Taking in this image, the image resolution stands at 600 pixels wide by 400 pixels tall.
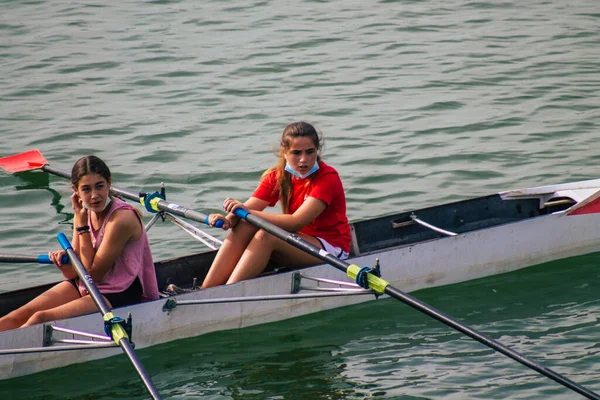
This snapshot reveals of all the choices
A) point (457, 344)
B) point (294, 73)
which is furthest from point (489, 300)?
point (294, 73)

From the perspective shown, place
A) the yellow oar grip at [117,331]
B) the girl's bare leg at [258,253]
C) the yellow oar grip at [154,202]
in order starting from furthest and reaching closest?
1. the yellow oar grip at [154,202]
2. the girl's bare leg at [258,253]
3. the yellow oar grip at [117,331]

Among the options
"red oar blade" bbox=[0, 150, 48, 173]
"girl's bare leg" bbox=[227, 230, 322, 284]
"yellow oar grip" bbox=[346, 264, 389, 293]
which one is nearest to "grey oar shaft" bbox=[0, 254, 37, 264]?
"girl's bare leg" bbox=[227, 230, 322, 284]

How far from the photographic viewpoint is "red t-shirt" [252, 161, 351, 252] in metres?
7.92

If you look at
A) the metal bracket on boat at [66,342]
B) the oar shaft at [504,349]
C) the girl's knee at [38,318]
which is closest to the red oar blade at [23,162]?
the girl's knee at [38,318]

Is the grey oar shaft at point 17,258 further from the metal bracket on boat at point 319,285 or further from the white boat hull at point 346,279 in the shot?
the metal bracket on boat at point 319,285

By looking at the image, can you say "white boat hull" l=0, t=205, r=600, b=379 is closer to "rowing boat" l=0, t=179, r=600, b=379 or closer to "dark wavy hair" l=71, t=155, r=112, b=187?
"rowing boat" l=0, t=179, r=600, b=379

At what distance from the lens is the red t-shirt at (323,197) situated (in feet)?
26.0

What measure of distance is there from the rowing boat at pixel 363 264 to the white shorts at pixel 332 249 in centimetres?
15

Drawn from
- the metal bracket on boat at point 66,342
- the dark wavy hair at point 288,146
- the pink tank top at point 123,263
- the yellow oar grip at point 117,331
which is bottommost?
the metal bracket on boat at point 66,342

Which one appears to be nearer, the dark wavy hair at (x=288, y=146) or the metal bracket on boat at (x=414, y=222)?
the dark wavy hair at (x=288, y=146)

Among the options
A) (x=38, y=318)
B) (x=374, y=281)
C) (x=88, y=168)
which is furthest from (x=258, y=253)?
(x=38, y=318)

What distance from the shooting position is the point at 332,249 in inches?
318

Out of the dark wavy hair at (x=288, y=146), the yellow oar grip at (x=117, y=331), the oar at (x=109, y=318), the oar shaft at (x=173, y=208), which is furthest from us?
the oar shaft at (x=173, y=208)

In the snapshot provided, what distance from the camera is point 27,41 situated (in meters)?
17.2
